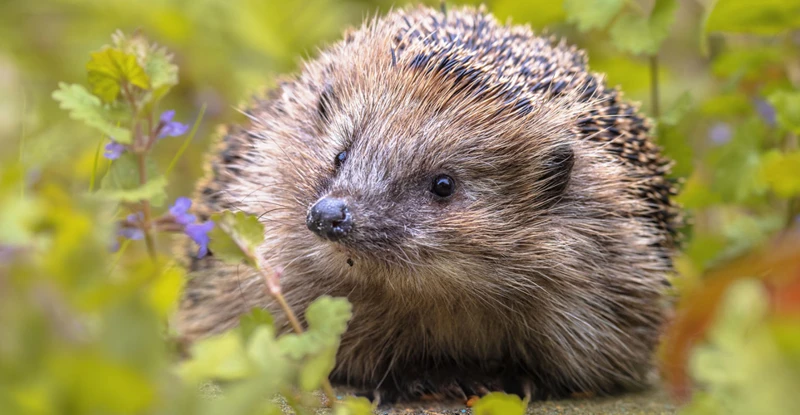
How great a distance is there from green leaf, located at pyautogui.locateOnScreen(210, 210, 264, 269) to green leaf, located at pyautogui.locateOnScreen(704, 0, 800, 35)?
1640mm

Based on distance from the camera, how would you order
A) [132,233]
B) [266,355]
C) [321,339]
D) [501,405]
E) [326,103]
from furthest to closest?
[326,103], [132,233], [501,405], [321,339], [266,355]

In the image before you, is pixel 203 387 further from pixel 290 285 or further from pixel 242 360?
pixel 242 360

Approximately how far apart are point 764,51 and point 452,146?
4.94 feet

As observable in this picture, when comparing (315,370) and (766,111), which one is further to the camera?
(766,111)

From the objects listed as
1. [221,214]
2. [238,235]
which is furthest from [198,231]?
[238,235]

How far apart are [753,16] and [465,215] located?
47.5 inches

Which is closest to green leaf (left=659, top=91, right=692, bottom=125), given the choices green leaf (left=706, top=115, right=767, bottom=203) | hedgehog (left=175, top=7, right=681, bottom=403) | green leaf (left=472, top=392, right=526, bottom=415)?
hedgehog (left=175, top=7, right=681, bottom=403)

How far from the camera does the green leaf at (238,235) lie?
173cm

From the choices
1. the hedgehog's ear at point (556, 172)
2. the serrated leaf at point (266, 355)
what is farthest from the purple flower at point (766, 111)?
the serrated leaf at point (266, 355)

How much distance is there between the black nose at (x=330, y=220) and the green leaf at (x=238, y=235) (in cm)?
29

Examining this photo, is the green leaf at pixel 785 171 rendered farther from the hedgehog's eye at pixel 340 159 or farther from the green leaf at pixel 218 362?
the green leaf at pixel 218 362

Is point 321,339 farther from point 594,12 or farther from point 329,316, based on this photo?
point 594,12

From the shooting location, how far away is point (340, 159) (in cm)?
235

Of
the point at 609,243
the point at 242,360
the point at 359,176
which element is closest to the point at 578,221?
the point at 609,243
